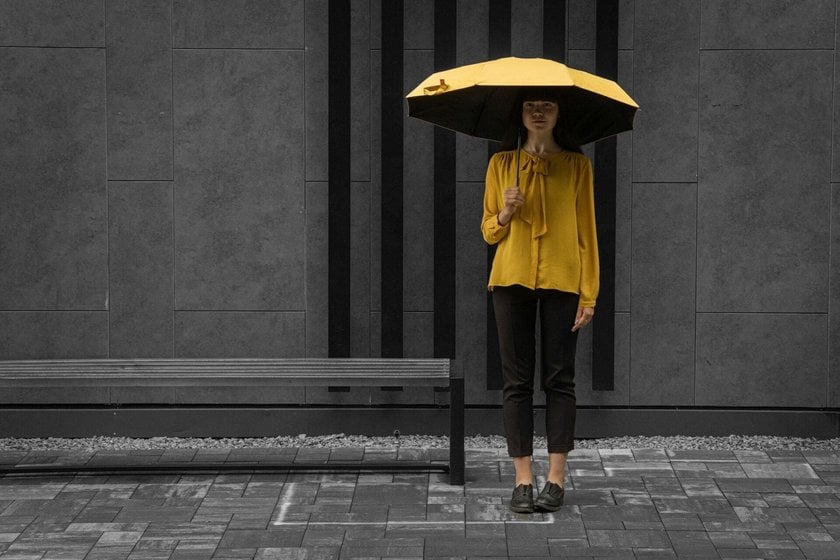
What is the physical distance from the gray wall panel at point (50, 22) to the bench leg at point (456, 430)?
306 cm

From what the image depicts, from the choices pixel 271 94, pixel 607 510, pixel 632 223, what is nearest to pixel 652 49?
pixel 632 223

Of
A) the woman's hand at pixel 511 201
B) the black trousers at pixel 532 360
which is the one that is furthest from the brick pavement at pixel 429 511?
the woman's hand at pixel 511 201

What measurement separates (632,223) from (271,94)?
2320 millimetres

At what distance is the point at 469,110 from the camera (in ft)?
18.2

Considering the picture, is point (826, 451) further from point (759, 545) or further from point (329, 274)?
point (329, 274)

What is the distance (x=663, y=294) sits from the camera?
7098mm

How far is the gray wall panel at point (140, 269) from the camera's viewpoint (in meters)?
7.12

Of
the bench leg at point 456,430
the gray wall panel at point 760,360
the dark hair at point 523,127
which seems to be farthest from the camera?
the gray wall panel at point 760,360

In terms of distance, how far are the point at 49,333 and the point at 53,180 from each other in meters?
0.94

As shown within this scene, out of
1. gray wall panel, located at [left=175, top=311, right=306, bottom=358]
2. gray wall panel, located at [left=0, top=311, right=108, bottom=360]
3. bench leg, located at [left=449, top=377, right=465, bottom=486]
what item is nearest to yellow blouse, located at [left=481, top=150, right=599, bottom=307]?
bench leg, located at [left=449, top=377, right=465, bottom=486]

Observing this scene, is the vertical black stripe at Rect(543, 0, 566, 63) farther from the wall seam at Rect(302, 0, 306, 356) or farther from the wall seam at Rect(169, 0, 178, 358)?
the wall seam at Rect(169, 0, 178, 358)

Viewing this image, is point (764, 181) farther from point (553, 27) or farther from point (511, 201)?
point (511, 201)

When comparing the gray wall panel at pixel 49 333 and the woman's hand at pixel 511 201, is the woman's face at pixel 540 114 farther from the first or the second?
the gray wall panel at pixel 49 333

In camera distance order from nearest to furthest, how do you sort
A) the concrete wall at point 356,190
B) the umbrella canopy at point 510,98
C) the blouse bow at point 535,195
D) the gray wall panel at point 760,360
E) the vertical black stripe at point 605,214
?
the umbrella canopy at point 510,98, the blouse bow at point 535,195, the vertical black stripe at point 605,214, the concrete wall at point 356,190, the gray wall panel at point 760,360
